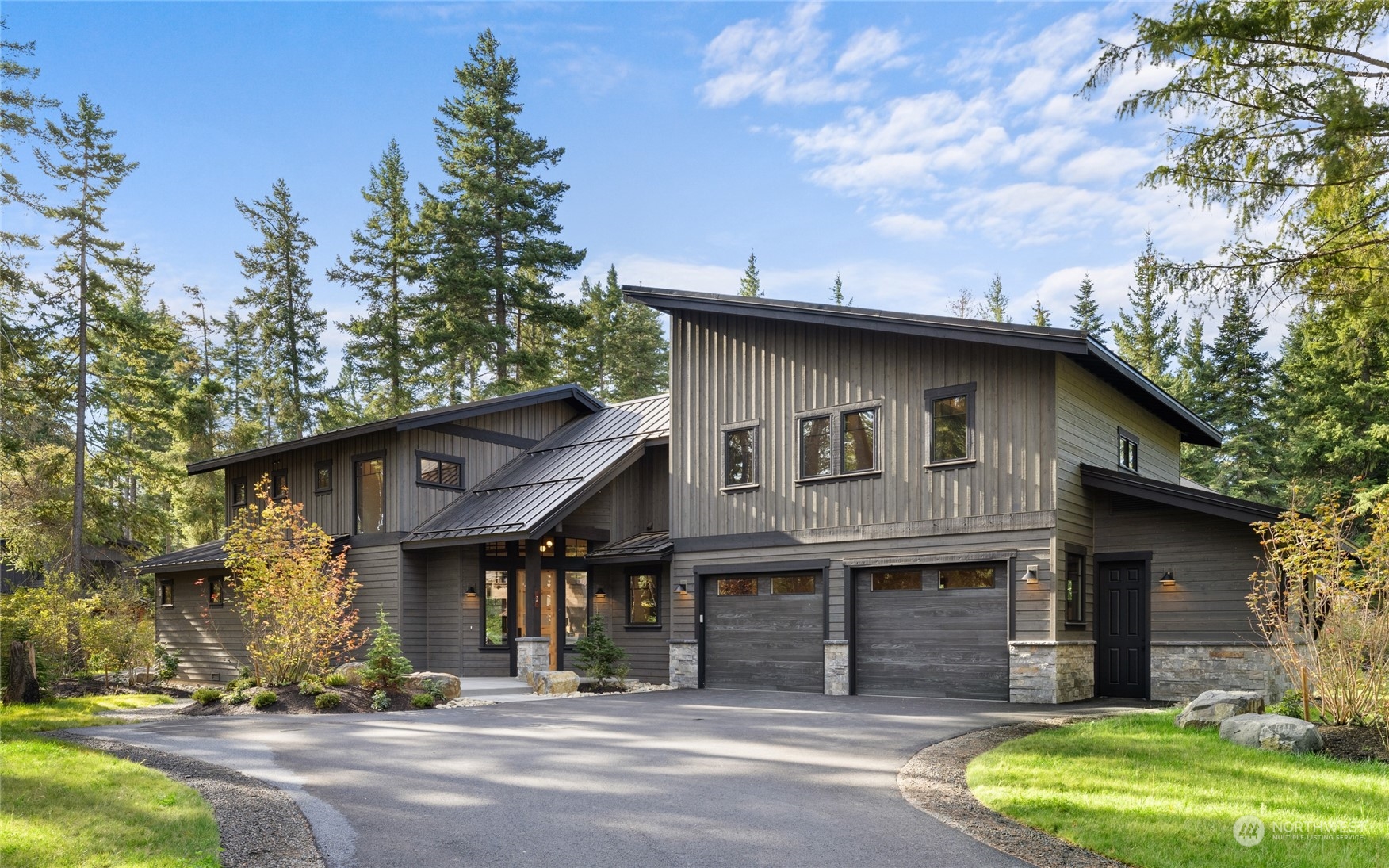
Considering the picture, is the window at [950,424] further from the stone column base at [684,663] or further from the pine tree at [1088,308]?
the pine tree at [1088,308]

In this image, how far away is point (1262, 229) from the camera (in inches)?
367

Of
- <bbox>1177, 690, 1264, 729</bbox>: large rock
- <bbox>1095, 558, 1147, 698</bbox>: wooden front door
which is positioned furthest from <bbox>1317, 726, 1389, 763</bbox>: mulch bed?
<bbox>1095, 558, 1147, 698</bbox>: wooden front door

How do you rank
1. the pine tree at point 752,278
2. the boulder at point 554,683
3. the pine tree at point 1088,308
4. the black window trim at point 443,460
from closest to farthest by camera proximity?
the boulder at point 554,683 < the black window trim at point 443,460 < the pine tree at point 1088,308 < the pine tree at point 752,278

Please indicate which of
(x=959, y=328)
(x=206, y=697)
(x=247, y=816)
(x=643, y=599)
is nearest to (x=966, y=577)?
(x=959, y=328)

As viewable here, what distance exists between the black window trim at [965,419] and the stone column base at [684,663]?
18.8 ft

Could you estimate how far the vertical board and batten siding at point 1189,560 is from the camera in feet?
45.2

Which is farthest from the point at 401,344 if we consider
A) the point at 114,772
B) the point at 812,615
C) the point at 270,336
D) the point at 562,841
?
the point at 562,841

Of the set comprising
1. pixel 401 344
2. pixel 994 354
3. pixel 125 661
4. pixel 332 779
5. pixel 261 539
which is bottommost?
pixel 125 661

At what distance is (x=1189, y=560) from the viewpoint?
1427 cm

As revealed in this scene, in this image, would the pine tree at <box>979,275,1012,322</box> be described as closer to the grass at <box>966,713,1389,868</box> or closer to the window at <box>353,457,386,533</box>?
the window at <box>353,457,386,533</box>

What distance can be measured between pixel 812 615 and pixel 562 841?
10.6 m

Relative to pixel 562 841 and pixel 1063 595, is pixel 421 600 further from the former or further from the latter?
pixel 562 841

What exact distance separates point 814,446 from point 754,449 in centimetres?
120

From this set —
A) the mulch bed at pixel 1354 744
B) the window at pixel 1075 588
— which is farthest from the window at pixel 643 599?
the mulch bed at pixel 1354 744
